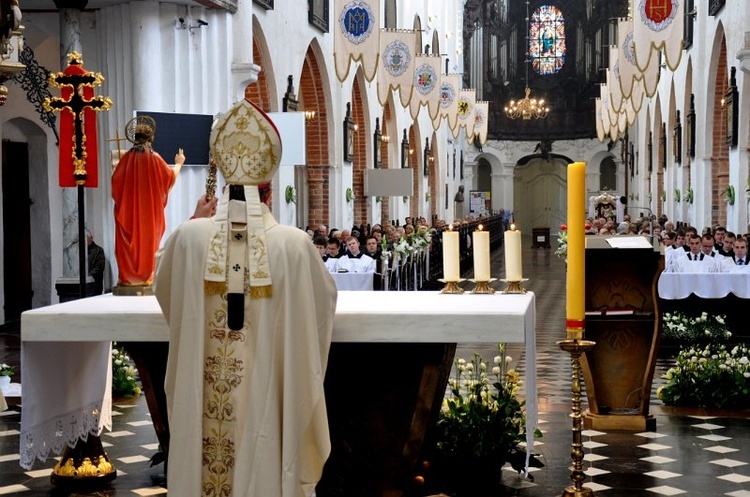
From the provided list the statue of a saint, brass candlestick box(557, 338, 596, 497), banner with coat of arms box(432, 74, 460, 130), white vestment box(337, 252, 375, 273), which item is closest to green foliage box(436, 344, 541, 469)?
brass candlestick box(557, 338, 596, 497)

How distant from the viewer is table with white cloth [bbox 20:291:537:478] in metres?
5.23

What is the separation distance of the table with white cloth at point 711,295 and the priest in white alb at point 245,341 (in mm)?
9586

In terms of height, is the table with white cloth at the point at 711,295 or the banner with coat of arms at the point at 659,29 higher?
the banner with coat of arms at the point at 659,29

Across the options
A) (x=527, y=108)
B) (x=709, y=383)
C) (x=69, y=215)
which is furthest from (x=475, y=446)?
(x=527, y=108)

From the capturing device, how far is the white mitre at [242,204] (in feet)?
15.6

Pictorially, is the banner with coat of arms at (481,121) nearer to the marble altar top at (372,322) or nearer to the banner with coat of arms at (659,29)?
the banner with coat of arms at (659,29)

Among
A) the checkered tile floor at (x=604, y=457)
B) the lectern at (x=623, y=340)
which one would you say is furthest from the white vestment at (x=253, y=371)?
the lectern at (x=623, y=340)

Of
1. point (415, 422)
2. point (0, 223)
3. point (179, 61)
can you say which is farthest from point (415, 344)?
point (0, 223)

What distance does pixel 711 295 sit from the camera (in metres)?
13.6

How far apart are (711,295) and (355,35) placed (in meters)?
6.54

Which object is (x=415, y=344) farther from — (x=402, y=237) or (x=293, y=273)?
(x=402, y=237)

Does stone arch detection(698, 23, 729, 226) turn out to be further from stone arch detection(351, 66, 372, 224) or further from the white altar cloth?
the white altar cloth

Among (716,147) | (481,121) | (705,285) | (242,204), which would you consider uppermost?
(481,121)

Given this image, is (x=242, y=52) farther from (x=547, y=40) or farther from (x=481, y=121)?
(x=547, y=40)
